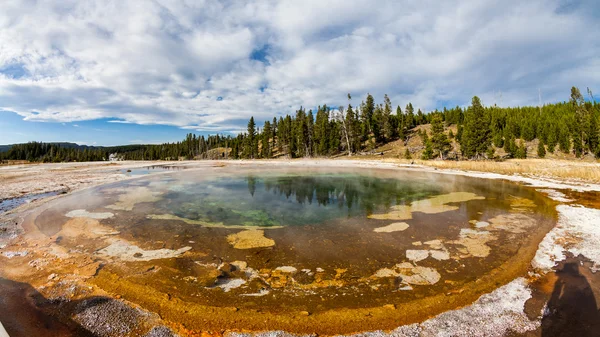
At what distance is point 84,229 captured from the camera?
29.1ft

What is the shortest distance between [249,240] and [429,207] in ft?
28.3

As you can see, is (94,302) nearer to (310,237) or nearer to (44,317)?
(44,317)

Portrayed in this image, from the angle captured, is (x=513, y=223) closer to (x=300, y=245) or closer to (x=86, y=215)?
(x=300, y=245)

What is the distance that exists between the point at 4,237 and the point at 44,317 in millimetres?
6299

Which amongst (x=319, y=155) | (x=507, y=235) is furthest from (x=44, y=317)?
(x=319, y=155)

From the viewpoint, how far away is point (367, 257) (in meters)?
6.65

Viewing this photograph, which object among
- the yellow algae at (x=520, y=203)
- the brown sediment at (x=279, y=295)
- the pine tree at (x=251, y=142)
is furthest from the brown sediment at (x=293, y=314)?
the pine tree at (x=251, y=142)

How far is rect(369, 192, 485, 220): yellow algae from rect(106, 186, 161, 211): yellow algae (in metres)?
11.3

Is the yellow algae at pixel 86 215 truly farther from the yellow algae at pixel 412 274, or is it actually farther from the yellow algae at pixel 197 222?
the yellow algae at pixel 412 274

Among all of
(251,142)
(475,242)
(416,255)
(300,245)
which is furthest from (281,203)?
(251,142)

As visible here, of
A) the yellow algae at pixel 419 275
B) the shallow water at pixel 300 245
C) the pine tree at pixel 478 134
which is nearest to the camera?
the shallow water at pixel 300 245

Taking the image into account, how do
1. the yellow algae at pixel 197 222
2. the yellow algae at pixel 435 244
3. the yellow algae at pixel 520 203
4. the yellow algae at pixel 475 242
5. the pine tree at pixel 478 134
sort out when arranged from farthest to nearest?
the pine tree at pixel 478 134 < the yellow algae at pixel 520 203 < the yellow algae at pixel 197 222 < the yellow algae at pixel 435 244 < the yellow algae at pixel 475 242

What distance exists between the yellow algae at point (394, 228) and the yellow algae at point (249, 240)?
3.69m

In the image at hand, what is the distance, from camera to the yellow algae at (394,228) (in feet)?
28.9
